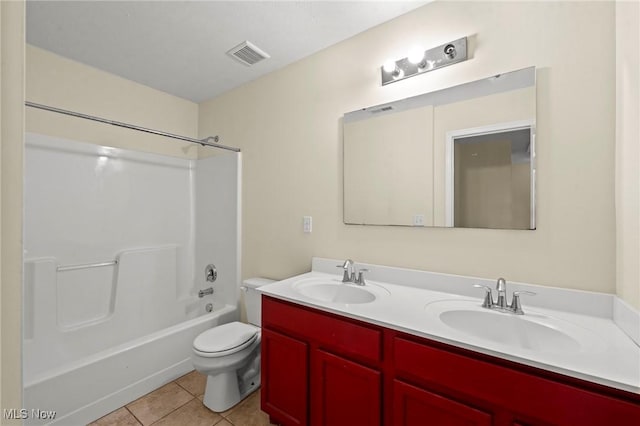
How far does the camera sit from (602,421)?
0.83 meters

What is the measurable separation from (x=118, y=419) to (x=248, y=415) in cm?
79

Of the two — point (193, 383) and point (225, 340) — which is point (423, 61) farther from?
point (193, 383)

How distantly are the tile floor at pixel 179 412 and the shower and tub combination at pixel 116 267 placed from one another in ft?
0.25

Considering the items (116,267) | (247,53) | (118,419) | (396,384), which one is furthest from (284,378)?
(247,53)

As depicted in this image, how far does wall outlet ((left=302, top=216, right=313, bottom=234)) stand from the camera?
7.09 ft

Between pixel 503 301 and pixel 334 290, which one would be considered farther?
pixel 334 290

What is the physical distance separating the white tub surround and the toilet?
20.9 inches

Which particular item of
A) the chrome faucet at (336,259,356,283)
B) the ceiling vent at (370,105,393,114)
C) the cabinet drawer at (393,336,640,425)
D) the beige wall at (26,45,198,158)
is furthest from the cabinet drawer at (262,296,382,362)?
the beige wall at (26,45,198,158)

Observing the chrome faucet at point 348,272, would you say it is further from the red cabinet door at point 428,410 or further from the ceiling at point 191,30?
the ceiling at point 191,30

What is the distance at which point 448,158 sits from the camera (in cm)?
159

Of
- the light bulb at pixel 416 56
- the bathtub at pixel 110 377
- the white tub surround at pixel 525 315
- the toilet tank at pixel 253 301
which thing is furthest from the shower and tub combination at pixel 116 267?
the light bulb at pixel 416 56

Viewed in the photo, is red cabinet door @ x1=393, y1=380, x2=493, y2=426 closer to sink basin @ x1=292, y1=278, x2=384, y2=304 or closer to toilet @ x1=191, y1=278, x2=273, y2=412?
sink basin @ x1=292, y1=278, x2=384, y2=304

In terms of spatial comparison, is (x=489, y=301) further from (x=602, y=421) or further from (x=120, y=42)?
(x=120, y=42)

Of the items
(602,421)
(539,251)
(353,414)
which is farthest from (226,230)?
(602,421)
